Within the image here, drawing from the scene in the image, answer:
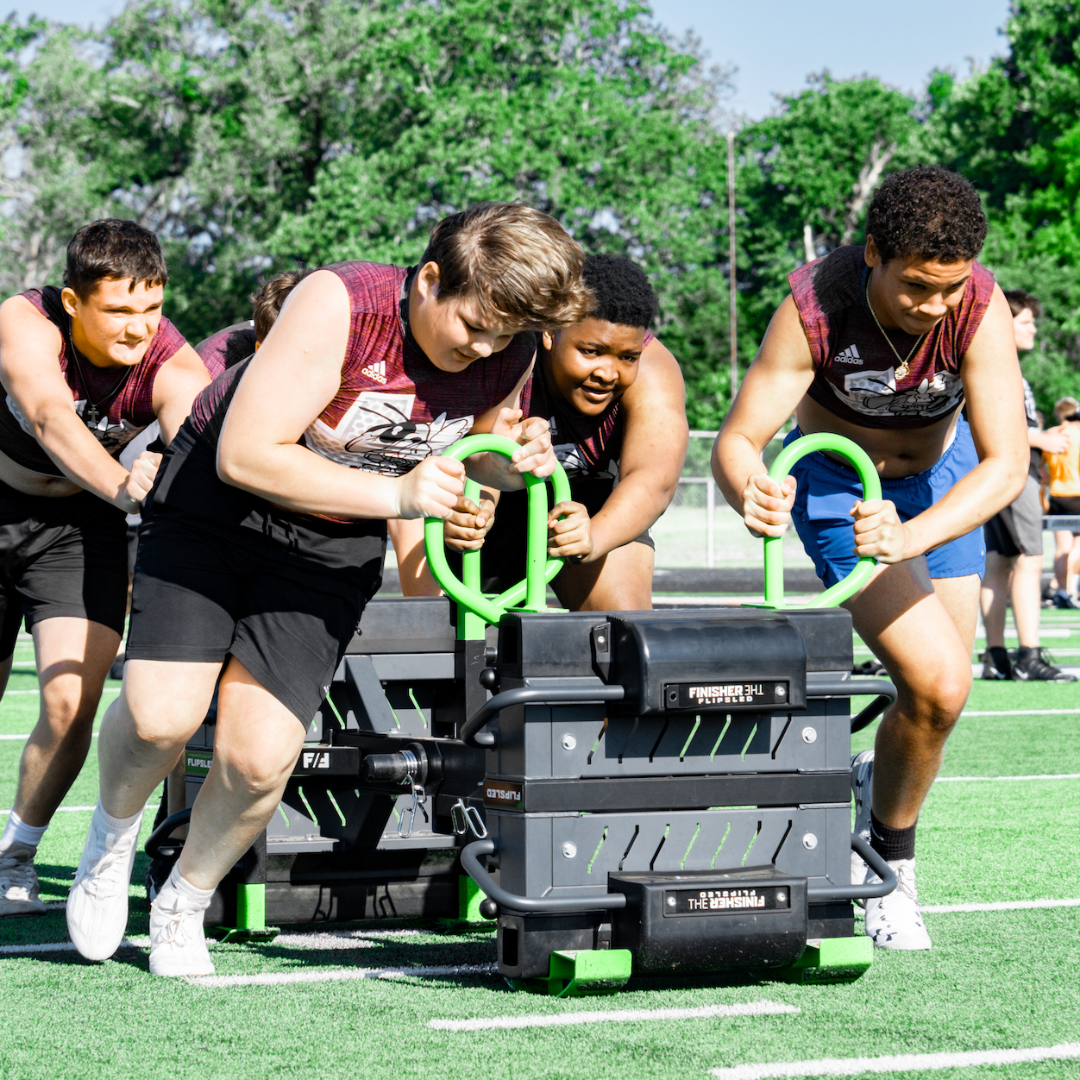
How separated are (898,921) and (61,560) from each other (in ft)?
7.97

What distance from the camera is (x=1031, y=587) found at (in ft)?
31.5

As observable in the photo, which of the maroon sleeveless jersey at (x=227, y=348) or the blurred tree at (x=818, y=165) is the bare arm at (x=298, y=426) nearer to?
the maroon sleeveless jersey at (x=227, y=348)

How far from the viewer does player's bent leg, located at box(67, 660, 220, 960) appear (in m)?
3.42

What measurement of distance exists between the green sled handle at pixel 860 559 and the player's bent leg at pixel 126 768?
1.29m

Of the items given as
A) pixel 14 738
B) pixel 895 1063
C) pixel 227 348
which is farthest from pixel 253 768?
pixel 14 738

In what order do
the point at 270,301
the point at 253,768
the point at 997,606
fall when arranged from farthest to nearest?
the point at 997,606 → the point at 270,301 → the point at 253,768

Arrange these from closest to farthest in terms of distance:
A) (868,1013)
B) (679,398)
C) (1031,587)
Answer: (868,1013), (679,398), (1031,587)

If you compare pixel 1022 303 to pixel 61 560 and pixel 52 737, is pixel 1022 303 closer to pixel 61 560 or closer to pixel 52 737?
pixel 61 560

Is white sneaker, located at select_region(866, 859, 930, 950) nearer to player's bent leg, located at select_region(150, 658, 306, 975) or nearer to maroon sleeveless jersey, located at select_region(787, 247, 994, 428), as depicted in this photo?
maroon sleeveless jersey, located at select_region(787, 247, 994, 428)

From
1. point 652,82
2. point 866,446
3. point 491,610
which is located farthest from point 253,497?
point 652,82

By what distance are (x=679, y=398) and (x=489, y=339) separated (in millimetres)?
1308

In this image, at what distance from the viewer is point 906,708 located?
394 cm

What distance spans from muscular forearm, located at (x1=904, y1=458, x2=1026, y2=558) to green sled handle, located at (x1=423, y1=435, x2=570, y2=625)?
0.85 m

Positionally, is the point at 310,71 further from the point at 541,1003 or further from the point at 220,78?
the point at 541,1003
